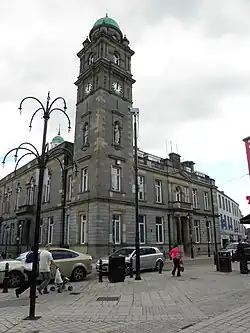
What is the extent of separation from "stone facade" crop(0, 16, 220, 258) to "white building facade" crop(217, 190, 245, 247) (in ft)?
50.1

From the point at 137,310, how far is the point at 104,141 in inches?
809

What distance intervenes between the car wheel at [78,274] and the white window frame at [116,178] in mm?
12322

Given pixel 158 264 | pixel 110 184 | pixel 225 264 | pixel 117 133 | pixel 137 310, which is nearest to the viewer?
pixel 137 310

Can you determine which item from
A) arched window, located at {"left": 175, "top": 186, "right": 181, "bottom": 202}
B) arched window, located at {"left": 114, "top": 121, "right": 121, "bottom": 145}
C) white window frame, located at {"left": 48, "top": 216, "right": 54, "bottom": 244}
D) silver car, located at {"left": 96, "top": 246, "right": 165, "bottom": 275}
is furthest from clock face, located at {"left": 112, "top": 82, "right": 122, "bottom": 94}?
silver car, located at {"left": 96, "top": 246, "right": 165, "bottom": 275}

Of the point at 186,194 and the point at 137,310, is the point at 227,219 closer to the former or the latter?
the point at 186,194

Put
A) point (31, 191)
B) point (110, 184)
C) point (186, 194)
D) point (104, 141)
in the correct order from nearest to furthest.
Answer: point (110, 184), point (104, 141), point (186, 194), point (31, 191)

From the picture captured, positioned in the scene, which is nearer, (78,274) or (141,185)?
(78,274)

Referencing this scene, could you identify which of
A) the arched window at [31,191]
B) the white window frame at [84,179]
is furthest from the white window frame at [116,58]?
the arched window at [31,191]

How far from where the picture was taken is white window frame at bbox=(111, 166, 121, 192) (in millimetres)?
27386

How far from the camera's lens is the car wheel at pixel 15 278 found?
13164mm

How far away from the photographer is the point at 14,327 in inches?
252

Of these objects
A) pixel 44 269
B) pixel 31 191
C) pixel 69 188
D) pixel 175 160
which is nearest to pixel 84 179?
pixel 69 188

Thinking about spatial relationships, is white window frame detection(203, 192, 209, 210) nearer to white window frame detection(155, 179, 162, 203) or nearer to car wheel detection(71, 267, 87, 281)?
white window frame detection(155, 179, 162, 203)

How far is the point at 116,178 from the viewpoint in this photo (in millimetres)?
28000
